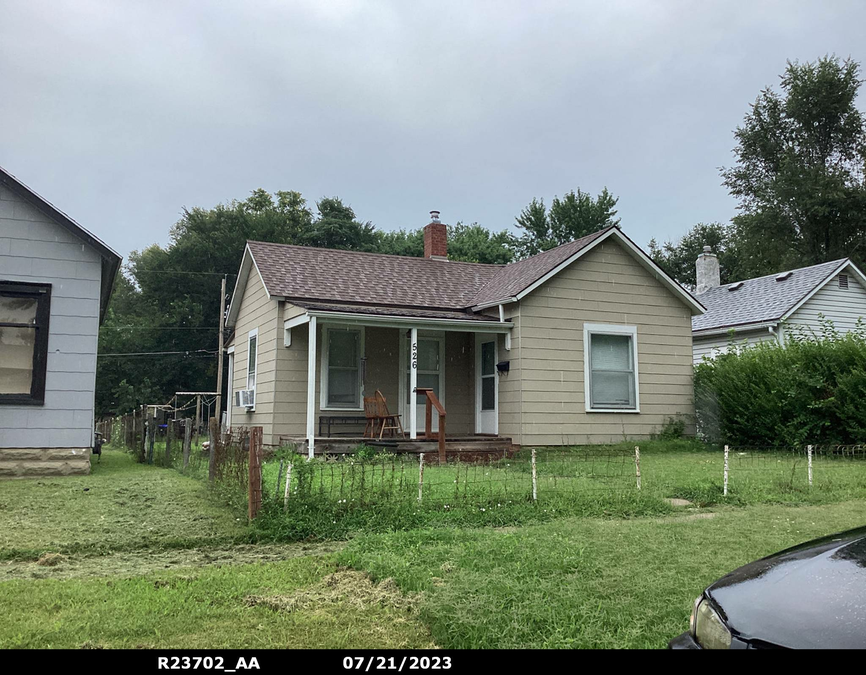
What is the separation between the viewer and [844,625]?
8.07ft

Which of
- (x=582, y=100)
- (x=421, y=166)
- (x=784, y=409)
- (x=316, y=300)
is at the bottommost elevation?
(x=784, y=409)

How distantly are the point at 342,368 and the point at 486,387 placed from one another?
3.18m

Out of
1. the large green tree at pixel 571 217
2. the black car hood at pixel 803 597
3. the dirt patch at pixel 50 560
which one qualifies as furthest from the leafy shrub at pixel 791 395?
the large green tree at pixel 571 217

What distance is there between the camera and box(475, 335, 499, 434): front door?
15.6m

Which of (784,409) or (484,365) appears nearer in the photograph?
(784,409)

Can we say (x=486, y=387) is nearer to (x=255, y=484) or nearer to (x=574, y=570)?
(x=255, y=484)

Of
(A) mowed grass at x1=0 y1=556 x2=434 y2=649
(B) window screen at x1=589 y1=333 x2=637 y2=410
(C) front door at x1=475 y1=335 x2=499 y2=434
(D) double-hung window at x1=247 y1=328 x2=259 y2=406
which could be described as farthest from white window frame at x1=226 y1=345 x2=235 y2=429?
(A) mowed grass at x1=0 y1=556 x2=434 y2=649

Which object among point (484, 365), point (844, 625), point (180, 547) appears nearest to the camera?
point (844, 625)

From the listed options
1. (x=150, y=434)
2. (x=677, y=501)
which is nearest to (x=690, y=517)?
(x=677, y=501)

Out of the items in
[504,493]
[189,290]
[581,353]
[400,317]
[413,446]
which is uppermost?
[189,290]

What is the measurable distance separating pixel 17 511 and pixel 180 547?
2867mm

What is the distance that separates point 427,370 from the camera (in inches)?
628

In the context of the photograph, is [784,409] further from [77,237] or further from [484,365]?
[77,237]

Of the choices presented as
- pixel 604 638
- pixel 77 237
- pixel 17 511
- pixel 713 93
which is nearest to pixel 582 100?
pixel 713 93
